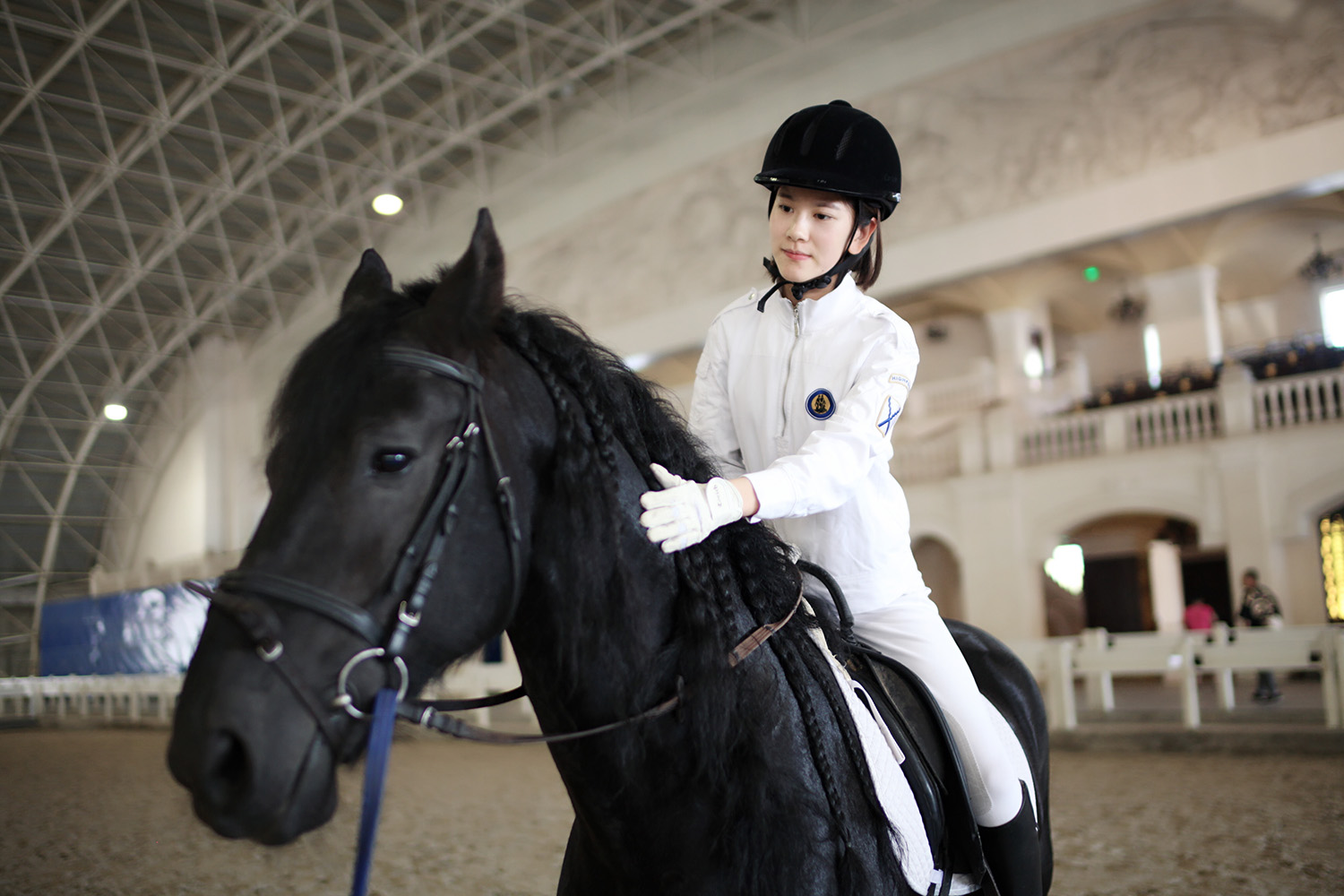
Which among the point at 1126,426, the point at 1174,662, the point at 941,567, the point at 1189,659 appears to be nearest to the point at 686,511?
the point at 1189,659

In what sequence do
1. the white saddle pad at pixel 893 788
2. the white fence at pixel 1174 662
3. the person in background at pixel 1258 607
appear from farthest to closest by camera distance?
the person in background at pixel 1258 607
the white fence at pixel 1174 662
the white saddle pad at pixel 893 788

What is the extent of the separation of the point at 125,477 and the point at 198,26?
16.3 metres

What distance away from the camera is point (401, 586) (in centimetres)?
107

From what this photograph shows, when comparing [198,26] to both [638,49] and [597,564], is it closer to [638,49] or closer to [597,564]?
[638,49]

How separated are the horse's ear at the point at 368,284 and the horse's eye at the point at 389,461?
0.85ft

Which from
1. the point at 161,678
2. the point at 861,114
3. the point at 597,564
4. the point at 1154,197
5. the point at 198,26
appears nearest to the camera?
the point at 597,564

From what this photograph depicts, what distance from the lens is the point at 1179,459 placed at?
13.0 m

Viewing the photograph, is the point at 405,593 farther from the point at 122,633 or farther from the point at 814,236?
the point at 122,633

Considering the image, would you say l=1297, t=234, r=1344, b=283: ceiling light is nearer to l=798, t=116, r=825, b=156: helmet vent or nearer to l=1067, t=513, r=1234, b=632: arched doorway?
l=1067, t=513, r=1234, b=632: arched doorway

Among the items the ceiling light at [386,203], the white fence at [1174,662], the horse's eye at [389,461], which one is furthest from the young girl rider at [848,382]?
the ceiling light at [386,203]

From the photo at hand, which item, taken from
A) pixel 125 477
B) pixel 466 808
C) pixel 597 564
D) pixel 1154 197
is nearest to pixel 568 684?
pixel 597 564

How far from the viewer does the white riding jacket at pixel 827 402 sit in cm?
162

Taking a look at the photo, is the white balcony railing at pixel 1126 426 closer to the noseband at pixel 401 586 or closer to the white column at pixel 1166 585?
the white column at pixel 1166 585

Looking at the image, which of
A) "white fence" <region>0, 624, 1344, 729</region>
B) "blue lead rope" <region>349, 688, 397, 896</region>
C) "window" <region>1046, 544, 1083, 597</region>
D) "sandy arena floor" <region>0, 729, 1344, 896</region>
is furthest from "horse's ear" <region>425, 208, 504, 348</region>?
"window" <region>1046, 544, 1083, 597</region>
